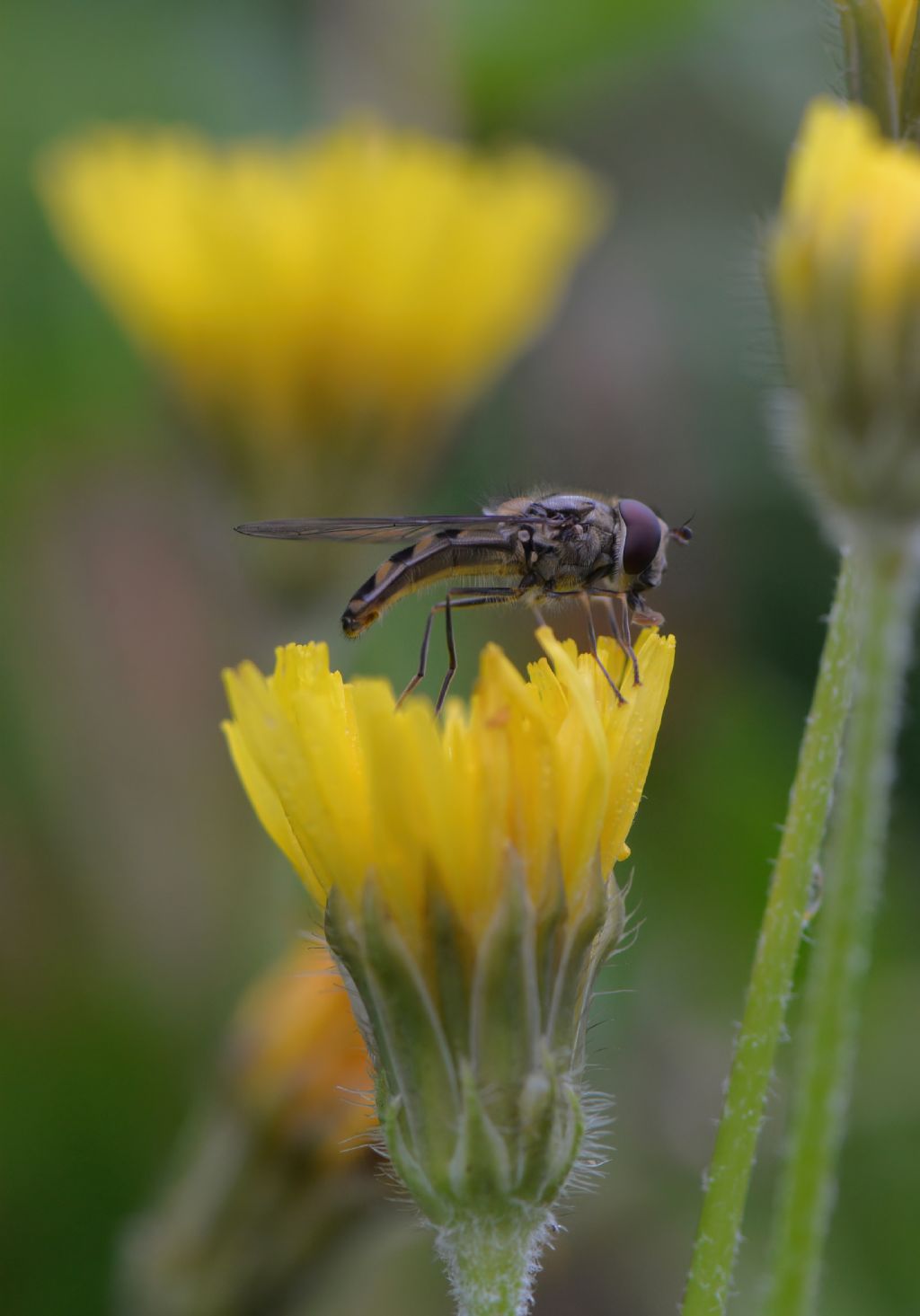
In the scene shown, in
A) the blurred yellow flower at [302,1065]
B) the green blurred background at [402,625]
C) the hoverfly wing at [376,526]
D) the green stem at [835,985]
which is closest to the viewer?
the green stem at [835,985]

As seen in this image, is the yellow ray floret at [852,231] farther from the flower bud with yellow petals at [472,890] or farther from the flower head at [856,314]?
the flower bud with yellow petals at [472,890]

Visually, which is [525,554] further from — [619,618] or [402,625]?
[402,625]

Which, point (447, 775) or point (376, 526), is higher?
point (376, 526)

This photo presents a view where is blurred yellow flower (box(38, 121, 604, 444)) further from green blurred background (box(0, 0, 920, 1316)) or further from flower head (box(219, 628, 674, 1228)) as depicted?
flower head (box(219, 628, 674, 1228))

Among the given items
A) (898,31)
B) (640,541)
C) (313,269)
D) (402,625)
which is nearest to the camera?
(898,31)

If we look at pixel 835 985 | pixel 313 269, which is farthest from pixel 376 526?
pixel 313 269

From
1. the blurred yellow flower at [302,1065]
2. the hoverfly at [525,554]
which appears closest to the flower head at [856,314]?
the hoverfly at [525,554]
